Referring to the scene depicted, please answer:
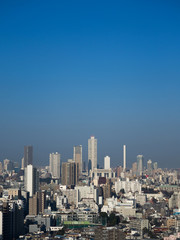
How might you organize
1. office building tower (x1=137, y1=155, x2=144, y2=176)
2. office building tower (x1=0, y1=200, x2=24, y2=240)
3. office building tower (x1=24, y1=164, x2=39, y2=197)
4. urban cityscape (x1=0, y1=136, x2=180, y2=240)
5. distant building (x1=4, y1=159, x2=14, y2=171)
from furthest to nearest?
office building tower (x1=137, y1=155, x2=144, y2=176), distant building (x1=4, y1=159, x2=14, y2=171), office building tower (x1=24, y1=164, x2=39, y2=197), urban cityscape (x1=0, y1=136, x2=180, y2=240), office building tower (x1=0, y1=200, x2=24, y2=240)

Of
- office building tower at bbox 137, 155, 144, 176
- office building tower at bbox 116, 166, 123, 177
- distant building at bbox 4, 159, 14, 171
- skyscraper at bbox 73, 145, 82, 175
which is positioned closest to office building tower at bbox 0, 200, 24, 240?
distant building at bbox 4, 159, 14, 171

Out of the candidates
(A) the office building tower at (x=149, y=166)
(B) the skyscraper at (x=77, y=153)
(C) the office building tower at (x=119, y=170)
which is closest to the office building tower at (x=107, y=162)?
(C) the office building tower at (x=119, y=170)

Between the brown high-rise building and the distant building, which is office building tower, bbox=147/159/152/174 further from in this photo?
the brown high-rise building

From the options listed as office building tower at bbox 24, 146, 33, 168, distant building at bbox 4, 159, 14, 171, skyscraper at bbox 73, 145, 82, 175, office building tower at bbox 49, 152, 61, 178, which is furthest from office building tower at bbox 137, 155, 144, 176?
distant building at bbox 4, 159, 14, 171

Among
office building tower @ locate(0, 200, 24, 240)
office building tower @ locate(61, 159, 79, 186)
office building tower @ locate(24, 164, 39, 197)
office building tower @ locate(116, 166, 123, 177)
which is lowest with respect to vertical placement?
office building tower @ locate(0, 200, 24, 240)

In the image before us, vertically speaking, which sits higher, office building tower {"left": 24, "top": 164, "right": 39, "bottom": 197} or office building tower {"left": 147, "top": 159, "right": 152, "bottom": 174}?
office building tower {"left": 147, "top": 159, "right": 152, "bottom": 174}

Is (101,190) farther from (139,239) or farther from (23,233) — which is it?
(139,239)

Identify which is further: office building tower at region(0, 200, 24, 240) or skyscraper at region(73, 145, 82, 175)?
skyscraper at region(73, 145, 82, 175)

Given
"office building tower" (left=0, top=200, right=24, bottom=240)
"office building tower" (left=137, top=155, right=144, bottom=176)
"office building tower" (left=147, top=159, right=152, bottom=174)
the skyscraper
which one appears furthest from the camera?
"office building tower" (left=137, top=155, right=144, bottom=176)
